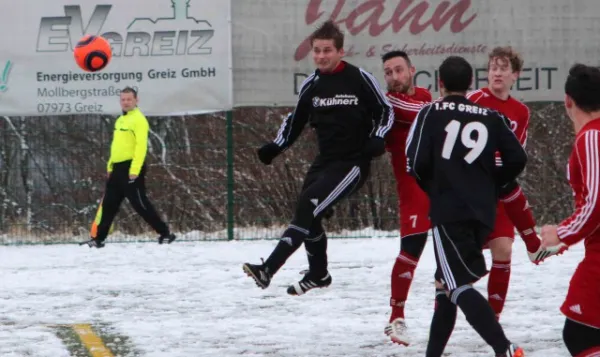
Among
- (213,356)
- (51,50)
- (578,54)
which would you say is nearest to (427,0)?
(578,54)

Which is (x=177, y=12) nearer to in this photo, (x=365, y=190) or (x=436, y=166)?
(x=365, y=190)

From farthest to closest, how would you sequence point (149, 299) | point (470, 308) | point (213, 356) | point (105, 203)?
point (105, 203) < point (149, 299) < point (213, 356) < point (470, 308)

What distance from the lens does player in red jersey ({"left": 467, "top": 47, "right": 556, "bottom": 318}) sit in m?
7.37

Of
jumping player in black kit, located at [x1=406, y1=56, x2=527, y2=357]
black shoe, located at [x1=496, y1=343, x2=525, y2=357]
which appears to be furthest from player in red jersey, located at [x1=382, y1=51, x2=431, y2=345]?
black shoe, located at [x1=496, y1=343, x2=525, y2=357]

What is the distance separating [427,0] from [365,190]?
2809 millimetres

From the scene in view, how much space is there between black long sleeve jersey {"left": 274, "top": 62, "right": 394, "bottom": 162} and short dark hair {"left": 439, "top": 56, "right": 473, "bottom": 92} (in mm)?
1496

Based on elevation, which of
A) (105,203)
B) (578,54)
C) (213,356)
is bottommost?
(213,356)

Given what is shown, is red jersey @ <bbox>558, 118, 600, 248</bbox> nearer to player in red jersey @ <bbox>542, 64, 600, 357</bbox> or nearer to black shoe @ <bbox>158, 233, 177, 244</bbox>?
player in red jersey @ <bbox>542, 64, 600, 357</bbox>

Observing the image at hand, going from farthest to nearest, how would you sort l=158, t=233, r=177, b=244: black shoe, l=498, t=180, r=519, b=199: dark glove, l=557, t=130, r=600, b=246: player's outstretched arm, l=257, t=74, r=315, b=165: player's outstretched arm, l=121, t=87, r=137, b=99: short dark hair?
l=158, t=233, r=177, b=244: black shoe → l=121, t=87, r=137, b=99: short dark hair → l=257, t=74, r=315, b=165: player's outstretched arm → l=498, t=180, r=519, b=199: dark glove → l=557, t=130, r=600, b=246: player's outstretched arm

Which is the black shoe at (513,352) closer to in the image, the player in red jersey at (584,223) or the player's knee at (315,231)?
the player in red jersey at (584,223)

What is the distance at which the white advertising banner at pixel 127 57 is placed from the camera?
46.9 ft

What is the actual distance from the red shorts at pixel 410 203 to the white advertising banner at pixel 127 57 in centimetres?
654

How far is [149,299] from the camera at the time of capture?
9.86m

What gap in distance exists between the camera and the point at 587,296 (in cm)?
500
